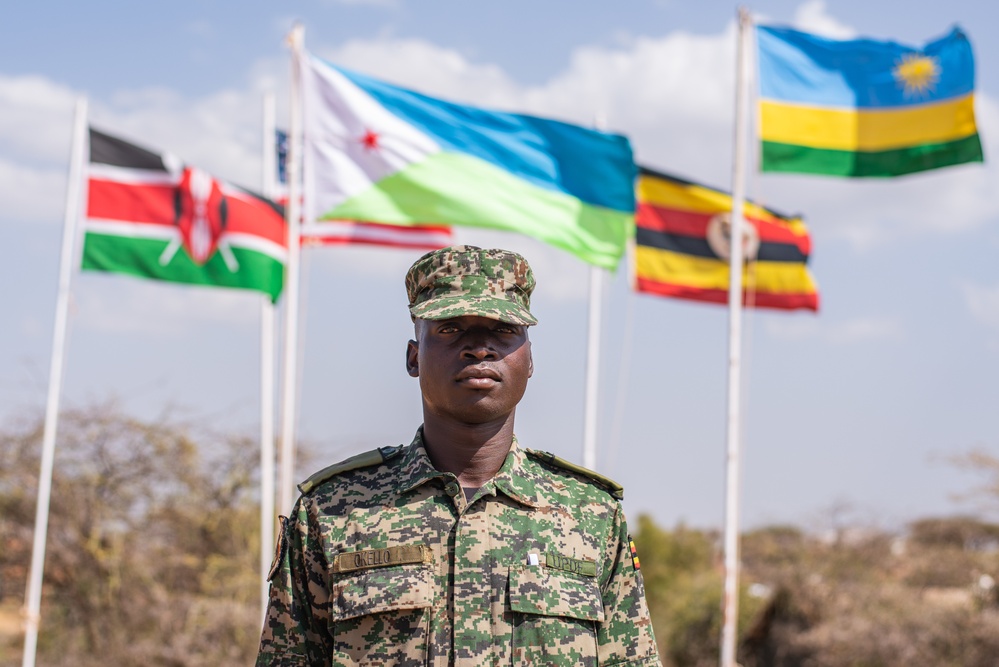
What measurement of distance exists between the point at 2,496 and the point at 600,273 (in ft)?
25.0

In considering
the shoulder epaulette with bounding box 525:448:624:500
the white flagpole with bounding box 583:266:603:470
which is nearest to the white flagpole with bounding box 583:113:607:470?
the white flagpole with bounding box 583:266:603:470

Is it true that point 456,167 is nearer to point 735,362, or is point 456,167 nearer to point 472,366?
point 735,362

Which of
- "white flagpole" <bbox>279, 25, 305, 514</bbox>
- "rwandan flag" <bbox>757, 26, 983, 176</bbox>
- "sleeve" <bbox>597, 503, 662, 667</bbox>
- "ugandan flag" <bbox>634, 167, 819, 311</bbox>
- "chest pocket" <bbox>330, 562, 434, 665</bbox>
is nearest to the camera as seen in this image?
"chest pocket" <bbox>330, 562, 434, 665</bbox>

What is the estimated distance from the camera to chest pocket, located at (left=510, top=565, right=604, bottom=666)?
2.58m

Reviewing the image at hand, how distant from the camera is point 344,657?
2.57 metres

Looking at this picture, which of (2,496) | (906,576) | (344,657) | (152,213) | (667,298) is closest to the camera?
(344,657)

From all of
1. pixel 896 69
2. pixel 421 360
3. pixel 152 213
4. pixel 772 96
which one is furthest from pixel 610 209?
pixel 421 360

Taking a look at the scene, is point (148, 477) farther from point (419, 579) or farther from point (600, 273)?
point (419, 579)

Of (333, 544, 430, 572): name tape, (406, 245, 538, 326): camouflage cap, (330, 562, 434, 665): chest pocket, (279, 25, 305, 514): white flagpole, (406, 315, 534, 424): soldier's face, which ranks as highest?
(279, 25, 305, 514): white flagpole

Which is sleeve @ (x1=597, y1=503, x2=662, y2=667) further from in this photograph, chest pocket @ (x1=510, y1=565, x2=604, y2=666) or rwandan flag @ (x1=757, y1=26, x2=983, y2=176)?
rwandan flag @ (x1=757, y1=26, x2=983, y2=176)

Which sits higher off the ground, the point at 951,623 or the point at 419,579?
the point at 419,579

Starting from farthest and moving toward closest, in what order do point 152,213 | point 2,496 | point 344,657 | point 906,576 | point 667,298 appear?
point 906,576, point 2,496, point 667,298, point 152,213, point 344,657

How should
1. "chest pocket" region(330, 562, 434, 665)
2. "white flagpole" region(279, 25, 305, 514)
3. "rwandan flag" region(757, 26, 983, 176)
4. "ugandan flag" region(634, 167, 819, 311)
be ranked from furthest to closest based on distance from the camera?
"ugandan flag" region(634, 167, 819, 311) < "rwandan flag" region(757, 26, 983, 176) < "white flagpole" region(279, 25, 305, 514) < "chest pocket" region(330, 562, 434, 665)

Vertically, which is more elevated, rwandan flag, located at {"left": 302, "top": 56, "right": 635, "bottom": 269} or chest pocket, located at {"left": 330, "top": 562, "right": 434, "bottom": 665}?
rwandan flag, located at {"left": 302, "top": 56, "right": 635, "bottom": 269}
